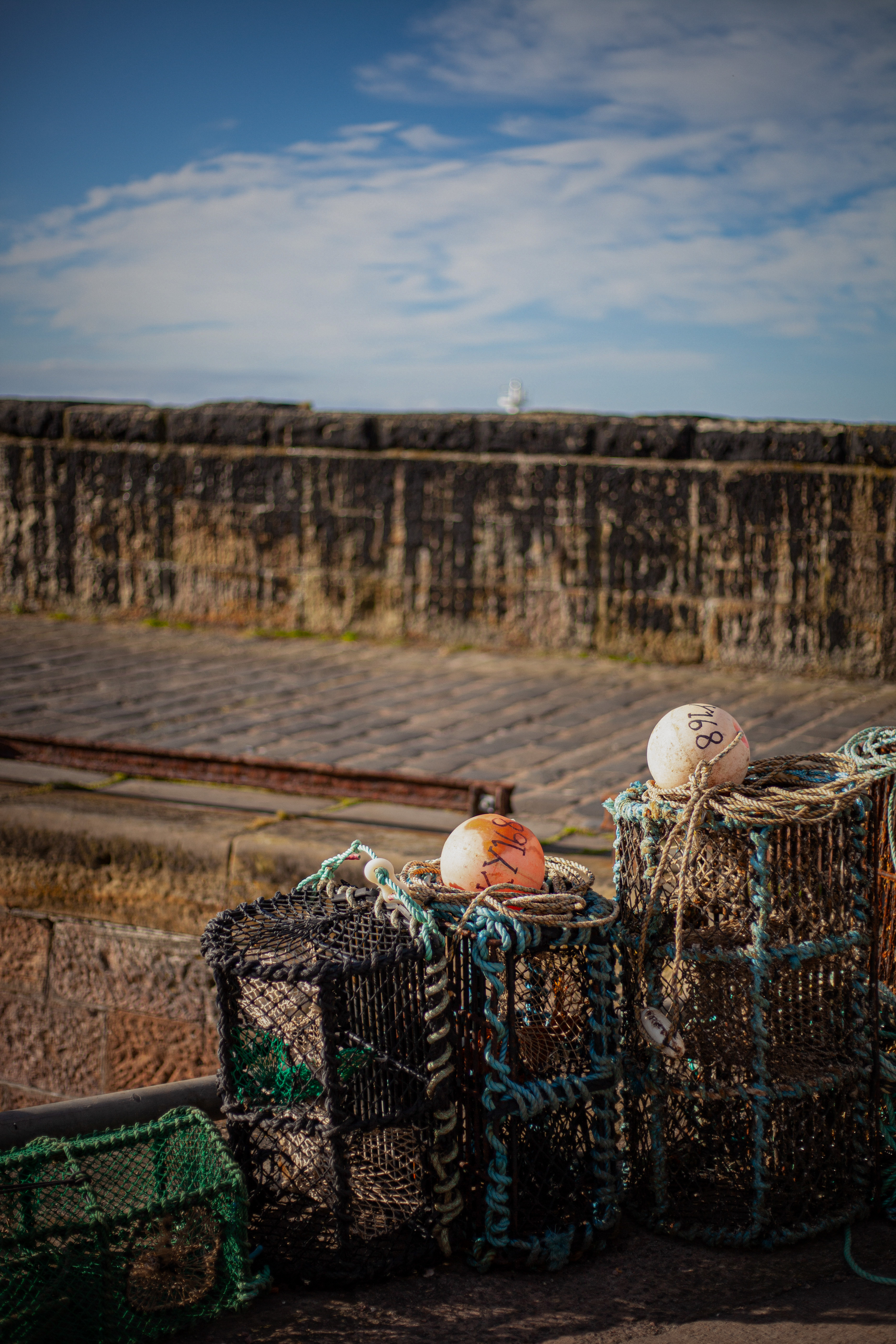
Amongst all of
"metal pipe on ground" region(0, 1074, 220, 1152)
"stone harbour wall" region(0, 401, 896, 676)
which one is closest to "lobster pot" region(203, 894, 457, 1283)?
"metal pipe on ground" region(0, 1074, 220, 1152)

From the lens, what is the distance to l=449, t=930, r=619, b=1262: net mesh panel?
2.08 meters

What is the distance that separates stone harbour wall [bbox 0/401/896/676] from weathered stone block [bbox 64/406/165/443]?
0.02 metres

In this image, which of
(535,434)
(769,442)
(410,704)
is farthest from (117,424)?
(769,442)

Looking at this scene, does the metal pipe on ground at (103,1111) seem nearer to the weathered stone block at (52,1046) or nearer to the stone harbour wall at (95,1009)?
the stone harbour wall at (95,1009)

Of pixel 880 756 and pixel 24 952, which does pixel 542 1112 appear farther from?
pixel 24 952

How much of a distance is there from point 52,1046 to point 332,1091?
254cm

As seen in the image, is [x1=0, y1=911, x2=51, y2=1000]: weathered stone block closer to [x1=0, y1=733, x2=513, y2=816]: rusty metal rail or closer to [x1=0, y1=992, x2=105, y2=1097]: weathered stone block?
[x1=0, y1=992, x2=105, y2=1097]: weathered stone block

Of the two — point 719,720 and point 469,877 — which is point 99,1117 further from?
point 719,720

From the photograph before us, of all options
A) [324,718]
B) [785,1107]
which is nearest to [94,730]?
[324,718]

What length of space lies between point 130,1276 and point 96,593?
6406mm

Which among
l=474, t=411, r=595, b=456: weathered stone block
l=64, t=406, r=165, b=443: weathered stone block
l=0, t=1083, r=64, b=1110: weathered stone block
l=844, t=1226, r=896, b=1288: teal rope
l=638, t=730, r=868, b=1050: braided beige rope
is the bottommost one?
l=0, t=1083, r=64, b=1110: weathered stone block

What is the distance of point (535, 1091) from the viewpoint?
205 centimetres

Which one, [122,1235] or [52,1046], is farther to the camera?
[52,1046]

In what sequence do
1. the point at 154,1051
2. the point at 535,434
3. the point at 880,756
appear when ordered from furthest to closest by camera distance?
1. the point at 535,434
2. the point at 154,1051
3. the point at 880,756
